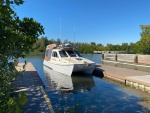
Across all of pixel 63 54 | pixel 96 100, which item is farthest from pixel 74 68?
pixel 96 100

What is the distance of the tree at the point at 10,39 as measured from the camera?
279cm

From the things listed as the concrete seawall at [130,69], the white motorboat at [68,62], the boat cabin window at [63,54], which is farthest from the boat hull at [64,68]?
the concrete seawall at [130,69]

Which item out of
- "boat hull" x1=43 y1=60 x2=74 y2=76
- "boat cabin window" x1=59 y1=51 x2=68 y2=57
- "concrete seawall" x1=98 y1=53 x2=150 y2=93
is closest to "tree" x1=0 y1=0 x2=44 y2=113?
"concrete seawall" x1=98 y1=53 x2=150 y2=93

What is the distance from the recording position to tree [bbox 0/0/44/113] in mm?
2785

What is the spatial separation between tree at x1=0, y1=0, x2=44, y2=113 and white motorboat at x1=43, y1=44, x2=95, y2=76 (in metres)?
13.8

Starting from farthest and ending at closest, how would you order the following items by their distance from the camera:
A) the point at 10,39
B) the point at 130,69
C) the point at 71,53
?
the point at 71,53
the point at 130,69
the point at 10,39

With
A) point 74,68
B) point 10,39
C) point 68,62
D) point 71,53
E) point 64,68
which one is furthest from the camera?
point 71,53

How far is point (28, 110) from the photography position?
6.93 meters

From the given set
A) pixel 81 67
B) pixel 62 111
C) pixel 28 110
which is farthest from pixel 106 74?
pixel 28 110

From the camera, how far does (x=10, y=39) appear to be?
2791mm

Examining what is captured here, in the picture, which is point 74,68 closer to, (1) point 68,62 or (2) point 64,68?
(1) point 68,62

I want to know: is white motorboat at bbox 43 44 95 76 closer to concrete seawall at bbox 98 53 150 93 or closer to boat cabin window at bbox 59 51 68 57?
boat cabin window at bbox 59 51 68 57

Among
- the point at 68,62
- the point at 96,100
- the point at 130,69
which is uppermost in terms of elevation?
the point at 68,62

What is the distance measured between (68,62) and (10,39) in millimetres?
15071
